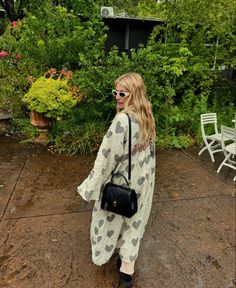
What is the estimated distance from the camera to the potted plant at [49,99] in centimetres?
500

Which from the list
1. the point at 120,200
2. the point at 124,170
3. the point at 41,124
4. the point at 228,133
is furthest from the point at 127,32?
the point at 120,200

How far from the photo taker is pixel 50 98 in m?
4.98

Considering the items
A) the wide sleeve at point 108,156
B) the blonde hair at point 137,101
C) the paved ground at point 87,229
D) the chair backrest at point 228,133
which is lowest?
the paved ground at point 87,229

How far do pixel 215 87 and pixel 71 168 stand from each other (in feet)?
15.1

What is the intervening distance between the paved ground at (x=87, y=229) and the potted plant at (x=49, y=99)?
854mm

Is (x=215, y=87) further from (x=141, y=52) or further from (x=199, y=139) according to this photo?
(x=141, y=52)

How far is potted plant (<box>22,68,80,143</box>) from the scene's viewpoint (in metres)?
5.00

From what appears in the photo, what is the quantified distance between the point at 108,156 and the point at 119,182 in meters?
0.25

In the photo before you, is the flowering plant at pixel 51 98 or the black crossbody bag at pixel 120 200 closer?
the black crossbody bag at pixel 120 200

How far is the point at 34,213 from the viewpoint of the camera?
3348mm

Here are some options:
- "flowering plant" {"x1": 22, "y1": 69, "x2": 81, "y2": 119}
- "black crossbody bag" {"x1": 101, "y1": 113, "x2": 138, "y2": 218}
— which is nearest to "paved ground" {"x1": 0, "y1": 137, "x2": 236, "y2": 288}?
"black crossbody bag" {"x1": 101, "y1": 113, "x2": 138, "y2": 218}

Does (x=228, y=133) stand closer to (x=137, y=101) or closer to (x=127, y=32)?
(x=137, y=101)

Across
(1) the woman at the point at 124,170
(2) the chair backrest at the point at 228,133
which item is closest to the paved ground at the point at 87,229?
(1) the woman at the point at 124,170

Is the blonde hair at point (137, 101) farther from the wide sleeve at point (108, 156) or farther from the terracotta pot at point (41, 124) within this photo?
the terracotta pot at point (41, 124)
